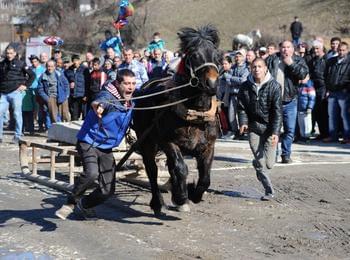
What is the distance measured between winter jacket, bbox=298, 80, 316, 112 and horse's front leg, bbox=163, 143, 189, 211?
817cm

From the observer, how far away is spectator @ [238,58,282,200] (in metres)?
9.20

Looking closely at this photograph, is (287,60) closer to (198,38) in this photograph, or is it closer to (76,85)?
(198,38)

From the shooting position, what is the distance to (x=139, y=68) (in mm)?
14820

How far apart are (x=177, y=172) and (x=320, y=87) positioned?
28.8ft

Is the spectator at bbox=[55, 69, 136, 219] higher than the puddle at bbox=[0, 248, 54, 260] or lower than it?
higher

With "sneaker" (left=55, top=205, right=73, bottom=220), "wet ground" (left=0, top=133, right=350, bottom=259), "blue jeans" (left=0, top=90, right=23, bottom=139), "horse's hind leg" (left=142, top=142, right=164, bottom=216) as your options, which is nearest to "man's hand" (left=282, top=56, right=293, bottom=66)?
"wet ground" (left=0, top=133, right=350, bottom=259)

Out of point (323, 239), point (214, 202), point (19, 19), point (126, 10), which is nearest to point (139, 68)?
point (126, 10)

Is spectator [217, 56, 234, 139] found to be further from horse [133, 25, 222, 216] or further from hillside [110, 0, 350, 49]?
hillside [110, 0, 350, 49]

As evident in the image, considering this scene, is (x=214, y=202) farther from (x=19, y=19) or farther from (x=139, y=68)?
(x=19, y=19)

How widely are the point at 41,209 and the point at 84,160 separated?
1518 millimetres

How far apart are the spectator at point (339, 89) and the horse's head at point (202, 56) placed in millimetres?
7504

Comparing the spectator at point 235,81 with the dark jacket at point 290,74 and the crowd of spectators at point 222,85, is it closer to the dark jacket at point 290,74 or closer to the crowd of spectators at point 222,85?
the crowd of spectators at point 222,85

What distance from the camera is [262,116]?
9.20m

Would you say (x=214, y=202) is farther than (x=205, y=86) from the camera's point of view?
Yes
